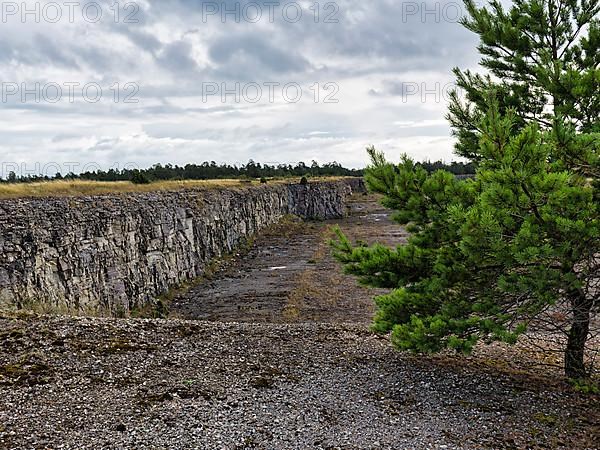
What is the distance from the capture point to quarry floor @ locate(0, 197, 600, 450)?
7457 millimetres

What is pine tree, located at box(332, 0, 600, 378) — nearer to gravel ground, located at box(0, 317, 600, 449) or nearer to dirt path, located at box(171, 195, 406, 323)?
gravel ground, located at box(0, 317, 600, 449)

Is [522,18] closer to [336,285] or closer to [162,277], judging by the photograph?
[336,285]

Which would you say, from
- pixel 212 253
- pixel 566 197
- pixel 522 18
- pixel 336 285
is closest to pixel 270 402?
pixel 566 197

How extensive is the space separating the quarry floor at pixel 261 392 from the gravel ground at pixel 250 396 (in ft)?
0.09

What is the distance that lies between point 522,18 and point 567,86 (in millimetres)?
2096

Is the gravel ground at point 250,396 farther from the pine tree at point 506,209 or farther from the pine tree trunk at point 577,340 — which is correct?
the pine tree at point 506,209

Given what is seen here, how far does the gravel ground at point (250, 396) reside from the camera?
7445 mm

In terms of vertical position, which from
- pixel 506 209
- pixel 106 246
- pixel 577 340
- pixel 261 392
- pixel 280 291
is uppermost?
pixel 506 209

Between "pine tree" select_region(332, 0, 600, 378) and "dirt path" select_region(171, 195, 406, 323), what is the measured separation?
3278 millimetres

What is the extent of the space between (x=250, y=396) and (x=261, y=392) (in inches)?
9.4

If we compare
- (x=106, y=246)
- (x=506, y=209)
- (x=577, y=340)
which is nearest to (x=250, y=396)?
(x=506, y=209)

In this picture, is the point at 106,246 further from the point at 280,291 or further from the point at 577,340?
the point at 577,340

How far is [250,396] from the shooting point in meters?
8.70

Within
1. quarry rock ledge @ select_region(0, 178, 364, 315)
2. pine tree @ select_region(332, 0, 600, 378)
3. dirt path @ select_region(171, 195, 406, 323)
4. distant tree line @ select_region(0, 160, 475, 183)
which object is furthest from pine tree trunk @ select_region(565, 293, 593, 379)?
distant tree line @ select_region(0, 160, 475, 183)
